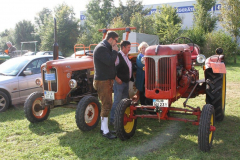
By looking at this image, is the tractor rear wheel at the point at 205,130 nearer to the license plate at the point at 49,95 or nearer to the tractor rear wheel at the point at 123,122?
the tractor rear wheel at the point at 123,122

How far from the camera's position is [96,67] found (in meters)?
4.07

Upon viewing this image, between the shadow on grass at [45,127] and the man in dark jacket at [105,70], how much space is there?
3.72ft

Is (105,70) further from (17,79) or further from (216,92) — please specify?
(17,79)

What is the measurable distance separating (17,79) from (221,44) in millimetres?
16320

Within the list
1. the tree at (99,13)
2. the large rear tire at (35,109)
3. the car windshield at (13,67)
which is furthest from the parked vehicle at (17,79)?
the tree at (99,13)

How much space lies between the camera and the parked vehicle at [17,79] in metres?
6.20

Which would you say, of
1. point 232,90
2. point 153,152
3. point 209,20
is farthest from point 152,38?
point 153,152

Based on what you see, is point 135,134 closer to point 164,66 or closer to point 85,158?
point 85,158

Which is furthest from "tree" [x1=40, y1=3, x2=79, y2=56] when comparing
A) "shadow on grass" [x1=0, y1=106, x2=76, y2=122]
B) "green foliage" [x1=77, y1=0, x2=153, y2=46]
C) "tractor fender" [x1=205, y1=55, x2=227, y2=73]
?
"tractor fender" [x1=205, y1=55, x2=227, y2=73]

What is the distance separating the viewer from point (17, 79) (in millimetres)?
6391

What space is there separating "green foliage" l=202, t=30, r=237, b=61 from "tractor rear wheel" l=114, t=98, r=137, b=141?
1619 cm

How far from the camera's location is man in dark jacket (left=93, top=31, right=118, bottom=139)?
12.9 feet

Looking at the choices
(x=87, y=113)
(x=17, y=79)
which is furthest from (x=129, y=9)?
(x=87, y=113)

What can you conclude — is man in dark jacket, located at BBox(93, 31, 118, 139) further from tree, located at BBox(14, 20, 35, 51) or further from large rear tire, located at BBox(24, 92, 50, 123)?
tree, located at BBox(14, 20, 35, 51)
